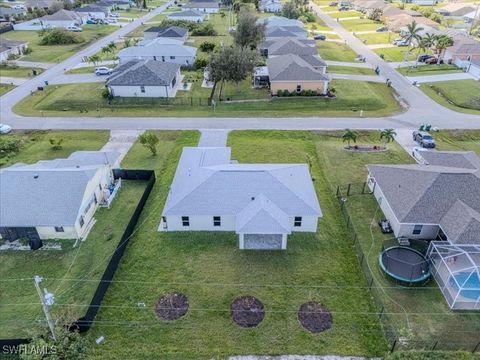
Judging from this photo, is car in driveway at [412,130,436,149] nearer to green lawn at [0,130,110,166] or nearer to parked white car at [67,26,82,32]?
green lawn at [0,130,110,166]

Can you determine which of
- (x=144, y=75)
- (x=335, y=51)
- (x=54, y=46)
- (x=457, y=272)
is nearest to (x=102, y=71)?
(x=144, y=75)

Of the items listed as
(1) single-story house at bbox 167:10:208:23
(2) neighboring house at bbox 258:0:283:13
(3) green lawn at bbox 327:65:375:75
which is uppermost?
(2) neighboring house at bbox 258:0:283:13

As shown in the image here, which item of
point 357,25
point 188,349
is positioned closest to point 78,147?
point 188,349

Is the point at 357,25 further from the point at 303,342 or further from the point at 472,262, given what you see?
the point at 303,342

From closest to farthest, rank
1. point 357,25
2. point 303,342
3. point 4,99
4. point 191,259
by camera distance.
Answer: point 303,342 < point 191,259 < point 4,99 < point 357,25

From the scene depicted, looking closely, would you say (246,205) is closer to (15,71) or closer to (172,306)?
(172,306)

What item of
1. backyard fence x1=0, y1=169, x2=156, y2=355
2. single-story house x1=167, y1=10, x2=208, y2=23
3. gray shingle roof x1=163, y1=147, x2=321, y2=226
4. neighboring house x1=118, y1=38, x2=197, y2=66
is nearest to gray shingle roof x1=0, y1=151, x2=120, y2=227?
backyard fence x1=0, y1=169, x2=156, y2=355
